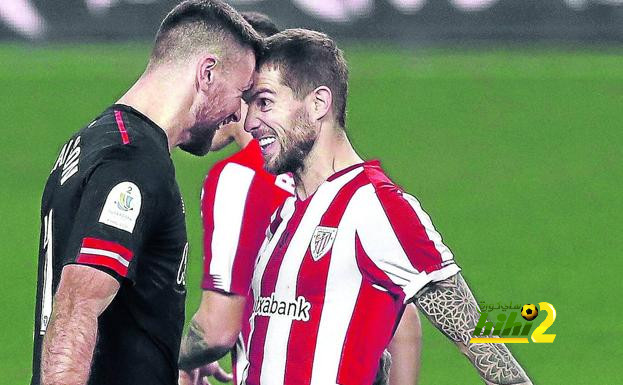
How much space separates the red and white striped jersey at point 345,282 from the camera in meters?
4.61

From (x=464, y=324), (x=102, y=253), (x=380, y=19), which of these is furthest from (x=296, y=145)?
(x=380, y=19)

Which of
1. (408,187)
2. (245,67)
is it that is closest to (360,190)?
(245,67)

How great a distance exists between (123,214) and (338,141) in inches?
48.0

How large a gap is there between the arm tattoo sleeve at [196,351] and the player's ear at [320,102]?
1119mm

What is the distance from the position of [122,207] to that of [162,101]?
1.82 ft

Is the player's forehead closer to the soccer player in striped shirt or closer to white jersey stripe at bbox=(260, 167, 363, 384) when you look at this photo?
the soccer player in striped shirt

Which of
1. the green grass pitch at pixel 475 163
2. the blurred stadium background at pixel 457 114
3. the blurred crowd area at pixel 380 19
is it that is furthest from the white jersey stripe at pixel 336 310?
the blurred crowd area at pixel 380 19

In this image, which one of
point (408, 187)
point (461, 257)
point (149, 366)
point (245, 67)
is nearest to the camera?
point (149, 366)

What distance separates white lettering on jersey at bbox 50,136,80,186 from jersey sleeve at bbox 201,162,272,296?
127 cm

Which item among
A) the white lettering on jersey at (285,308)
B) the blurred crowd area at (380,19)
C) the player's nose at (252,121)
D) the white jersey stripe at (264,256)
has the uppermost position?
the blurred crowd area at (380,19)

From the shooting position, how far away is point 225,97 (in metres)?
4.60

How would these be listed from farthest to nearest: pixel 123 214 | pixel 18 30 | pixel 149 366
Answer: pixel 18 30, pixel 149 366, pixel 123 214

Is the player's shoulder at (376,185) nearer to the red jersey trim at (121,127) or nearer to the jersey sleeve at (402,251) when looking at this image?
the jersey sleeve at (402,251)

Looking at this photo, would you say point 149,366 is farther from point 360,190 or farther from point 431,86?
point 431,86
